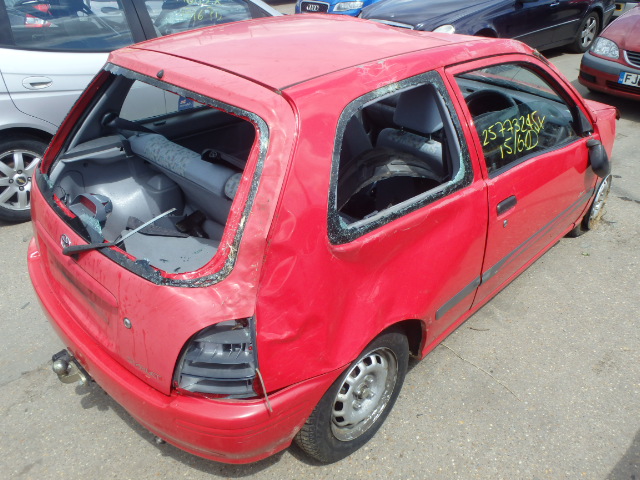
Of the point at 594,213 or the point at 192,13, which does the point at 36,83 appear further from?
the point at 594,213

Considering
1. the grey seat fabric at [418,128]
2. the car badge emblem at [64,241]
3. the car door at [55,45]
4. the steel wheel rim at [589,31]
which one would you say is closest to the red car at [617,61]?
the steel wheel rim at [589,31]

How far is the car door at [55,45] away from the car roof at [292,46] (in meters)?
1.83

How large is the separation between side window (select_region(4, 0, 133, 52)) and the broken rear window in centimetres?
163

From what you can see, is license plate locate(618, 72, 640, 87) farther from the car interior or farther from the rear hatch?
the rear hatch

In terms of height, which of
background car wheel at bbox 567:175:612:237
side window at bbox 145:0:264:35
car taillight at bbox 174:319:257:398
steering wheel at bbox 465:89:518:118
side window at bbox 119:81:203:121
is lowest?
background car wheel at bbox 567:175:612:237

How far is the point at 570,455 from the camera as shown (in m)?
2.34

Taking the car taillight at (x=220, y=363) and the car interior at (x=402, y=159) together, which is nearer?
the car taillight at (x=220, y=363)

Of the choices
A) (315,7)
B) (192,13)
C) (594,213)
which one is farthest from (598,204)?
(315,7)

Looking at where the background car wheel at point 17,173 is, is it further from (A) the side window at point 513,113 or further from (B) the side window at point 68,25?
(A) the side window at point 513,113

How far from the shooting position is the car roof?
1.95 metres

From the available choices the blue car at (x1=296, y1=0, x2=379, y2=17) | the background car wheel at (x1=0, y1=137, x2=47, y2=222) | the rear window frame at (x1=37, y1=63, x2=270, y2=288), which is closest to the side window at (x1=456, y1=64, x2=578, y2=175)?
the rear window frame at (x1=37, y1=63, x2=270, y2=288)

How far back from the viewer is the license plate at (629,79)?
593cm

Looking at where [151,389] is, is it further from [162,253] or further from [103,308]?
[162,253]

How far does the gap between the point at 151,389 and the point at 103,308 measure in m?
0.34
